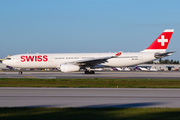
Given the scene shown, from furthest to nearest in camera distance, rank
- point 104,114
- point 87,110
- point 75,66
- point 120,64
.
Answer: point 120,64 → point 75,66 → point 87,110 → point 104,114

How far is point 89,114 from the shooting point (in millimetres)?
8148

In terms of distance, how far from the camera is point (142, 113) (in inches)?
328

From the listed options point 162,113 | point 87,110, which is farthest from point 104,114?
point 162,113

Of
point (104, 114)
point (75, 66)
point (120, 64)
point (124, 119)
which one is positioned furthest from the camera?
point (120, 64)

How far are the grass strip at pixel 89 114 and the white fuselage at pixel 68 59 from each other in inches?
1226

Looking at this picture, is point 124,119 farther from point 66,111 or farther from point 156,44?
point 156,44

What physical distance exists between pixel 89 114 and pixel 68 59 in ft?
107

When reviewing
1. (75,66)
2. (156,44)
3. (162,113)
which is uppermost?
(156,44)

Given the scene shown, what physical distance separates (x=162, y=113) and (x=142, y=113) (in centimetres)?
70

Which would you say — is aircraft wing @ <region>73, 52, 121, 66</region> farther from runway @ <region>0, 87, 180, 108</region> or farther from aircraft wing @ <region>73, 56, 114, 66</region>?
runway @ <region>0, 87, 180, 108</region>

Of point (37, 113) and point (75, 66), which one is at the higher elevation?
point (75, 66)

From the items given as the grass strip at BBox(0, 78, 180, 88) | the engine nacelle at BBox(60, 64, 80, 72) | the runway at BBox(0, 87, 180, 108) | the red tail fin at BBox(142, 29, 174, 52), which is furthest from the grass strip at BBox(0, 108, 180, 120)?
the red tail fin at BBox(142, 29, 174, 52)

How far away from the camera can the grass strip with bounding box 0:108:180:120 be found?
753 cm

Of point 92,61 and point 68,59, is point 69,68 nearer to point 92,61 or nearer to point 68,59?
point 92,61
